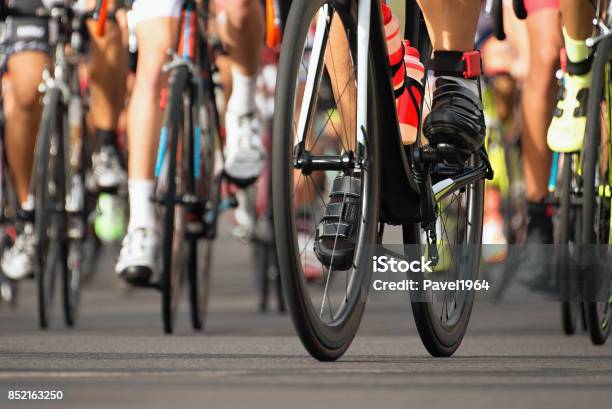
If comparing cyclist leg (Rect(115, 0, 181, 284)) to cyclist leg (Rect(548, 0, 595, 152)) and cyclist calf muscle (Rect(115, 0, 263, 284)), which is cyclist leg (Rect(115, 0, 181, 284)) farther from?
cyclist leg (Rect(548, 0, 595, 152))

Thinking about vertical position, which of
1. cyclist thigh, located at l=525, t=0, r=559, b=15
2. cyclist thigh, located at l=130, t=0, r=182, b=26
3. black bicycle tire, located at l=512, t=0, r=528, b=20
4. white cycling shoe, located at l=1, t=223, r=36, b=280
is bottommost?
white cycling shoe, located at l=1, t=223, r=36, b=280

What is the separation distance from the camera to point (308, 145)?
16.2 ft

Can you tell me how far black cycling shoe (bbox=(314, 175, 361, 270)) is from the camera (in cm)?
484

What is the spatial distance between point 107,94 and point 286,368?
14.2 feet

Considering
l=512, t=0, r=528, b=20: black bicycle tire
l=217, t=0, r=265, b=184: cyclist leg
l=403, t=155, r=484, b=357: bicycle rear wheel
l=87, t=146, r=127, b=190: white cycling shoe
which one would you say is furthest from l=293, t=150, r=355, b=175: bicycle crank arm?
l=87, t=146, r=127, b=190: white cycling shoe

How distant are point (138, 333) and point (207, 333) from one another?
11.8 inches

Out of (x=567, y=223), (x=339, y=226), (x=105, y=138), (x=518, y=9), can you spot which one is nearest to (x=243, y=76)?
(x=105, y=138)

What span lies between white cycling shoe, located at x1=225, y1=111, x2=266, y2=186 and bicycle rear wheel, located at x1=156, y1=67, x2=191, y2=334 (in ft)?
2.56

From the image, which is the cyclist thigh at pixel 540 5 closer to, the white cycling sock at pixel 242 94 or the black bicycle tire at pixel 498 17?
the black bicycle tire at pixel 498 17

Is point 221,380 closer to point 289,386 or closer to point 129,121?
point 289,386

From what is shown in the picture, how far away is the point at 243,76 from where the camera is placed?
A: 862cm

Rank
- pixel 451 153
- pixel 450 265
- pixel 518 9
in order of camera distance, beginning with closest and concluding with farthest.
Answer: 1. pixel 451 153
2. pixel 450 265
3. pixel 518 9

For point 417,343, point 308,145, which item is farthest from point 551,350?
point 308,145

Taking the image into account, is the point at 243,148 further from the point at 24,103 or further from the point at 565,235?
the point at 565,235
